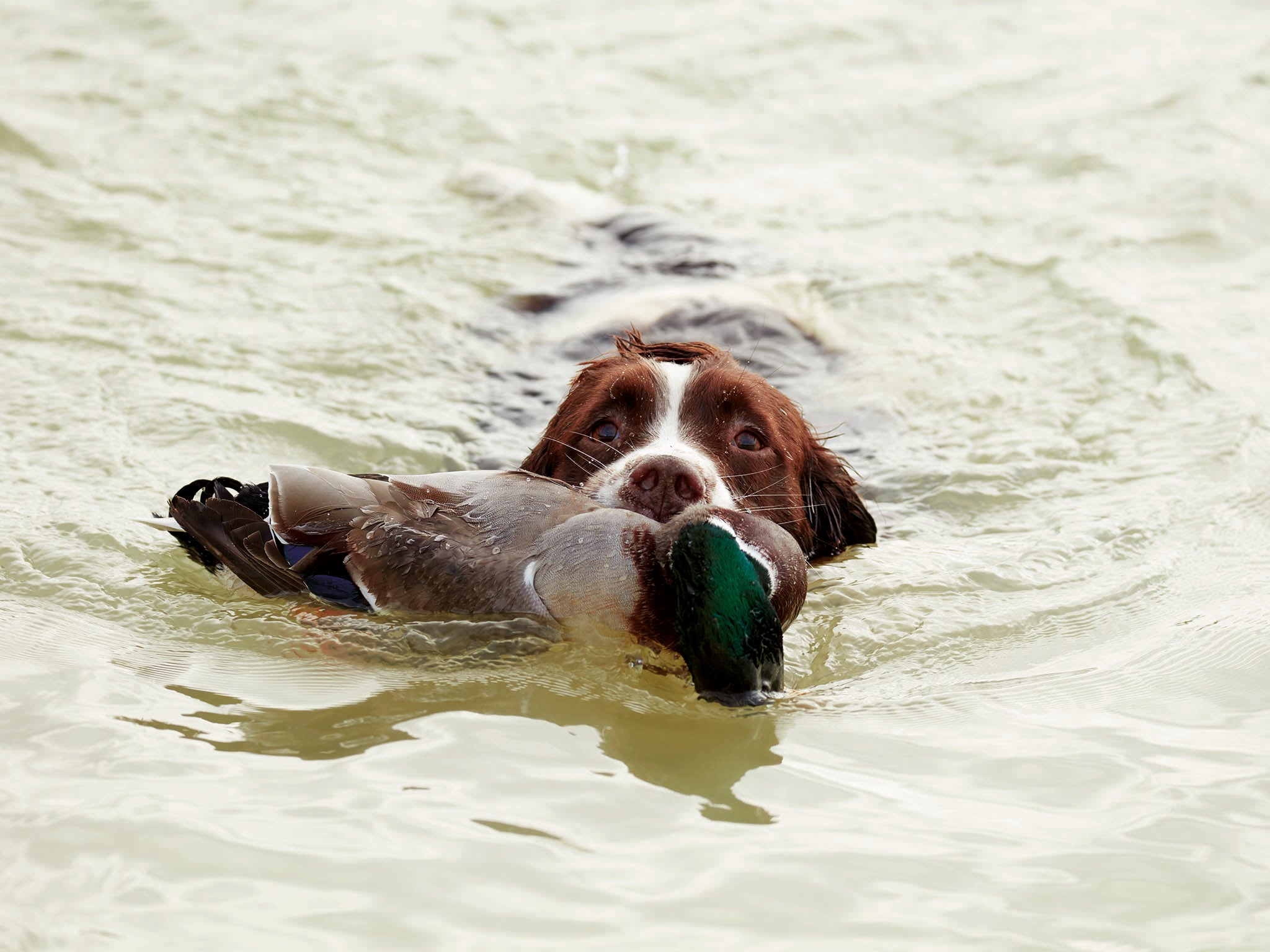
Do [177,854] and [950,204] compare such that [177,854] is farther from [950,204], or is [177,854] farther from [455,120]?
[455,120]

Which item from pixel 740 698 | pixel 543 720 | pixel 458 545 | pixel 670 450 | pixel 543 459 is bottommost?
pixel 543 720

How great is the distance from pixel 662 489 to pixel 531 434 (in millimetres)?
2016

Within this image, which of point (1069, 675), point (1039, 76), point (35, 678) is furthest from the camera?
point (1039, 76)

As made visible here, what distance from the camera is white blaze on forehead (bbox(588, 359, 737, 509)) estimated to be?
3.67 metres

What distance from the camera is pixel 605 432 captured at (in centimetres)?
434

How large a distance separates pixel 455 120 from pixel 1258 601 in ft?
21.2

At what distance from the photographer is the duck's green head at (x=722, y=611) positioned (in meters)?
2.86

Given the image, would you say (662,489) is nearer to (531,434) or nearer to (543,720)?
(543,720)

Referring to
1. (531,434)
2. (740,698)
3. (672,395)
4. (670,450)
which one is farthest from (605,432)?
(740,698)

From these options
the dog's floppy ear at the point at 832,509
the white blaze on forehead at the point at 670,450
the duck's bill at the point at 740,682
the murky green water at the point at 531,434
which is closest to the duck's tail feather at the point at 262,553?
the murky green water at the point at 531,434

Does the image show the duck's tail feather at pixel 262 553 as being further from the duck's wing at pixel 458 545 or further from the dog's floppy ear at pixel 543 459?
the dog's floppy ear at pixel 543 459

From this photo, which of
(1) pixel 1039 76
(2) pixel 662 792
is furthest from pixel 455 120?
(2) pixel 662 792

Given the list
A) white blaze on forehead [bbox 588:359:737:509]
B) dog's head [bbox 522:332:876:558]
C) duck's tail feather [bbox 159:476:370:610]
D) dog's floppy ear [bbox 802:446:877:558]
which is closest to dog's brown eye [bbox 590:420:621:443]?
dog's head [bbox 522:332:876:558]

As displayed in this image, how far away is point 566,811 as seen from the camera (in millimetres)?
2748
